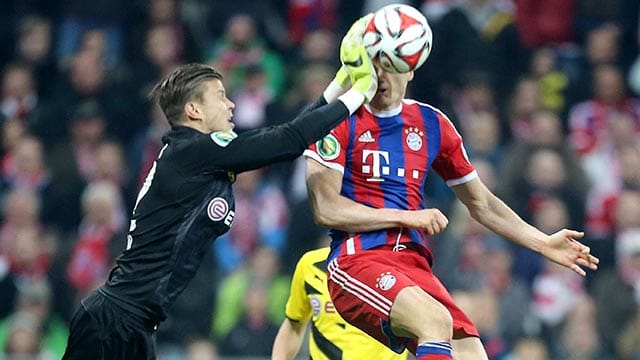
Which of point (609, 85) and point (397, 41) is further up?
point (397, 41)

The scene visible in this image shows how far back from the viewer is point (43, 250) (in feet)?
40.4

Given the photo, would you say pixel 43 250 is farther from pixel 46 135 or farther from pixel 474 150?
pixel 474 150

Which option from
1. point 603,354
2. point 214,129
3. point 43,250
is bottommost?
point 603,354

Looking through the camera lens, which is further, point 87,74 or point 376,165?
point 87,74

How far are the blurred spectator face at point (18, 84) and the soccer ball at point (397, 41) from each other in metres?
7.28

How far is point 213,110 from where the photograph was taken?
6.95 metres

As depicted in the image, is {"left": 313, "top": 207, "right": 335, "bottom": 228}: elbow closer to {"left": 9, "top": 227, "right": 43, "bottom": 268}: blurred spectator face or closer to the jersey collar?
the jersey collar

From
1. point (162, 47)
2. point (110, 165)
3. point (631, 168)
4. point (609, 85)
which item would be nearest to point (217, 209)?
point (110, 165)

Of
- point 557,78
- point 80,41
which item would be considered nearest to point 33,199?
point 80,41

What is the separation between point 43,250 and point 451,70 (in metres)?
3.96

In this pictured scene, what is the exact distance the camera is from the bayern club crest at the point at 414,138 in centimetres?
722

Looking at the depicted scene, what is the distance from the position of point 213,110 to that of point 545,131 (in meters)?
5.96

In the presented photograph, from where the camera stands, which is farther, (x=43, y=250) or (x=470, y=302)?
(x=43, y=250)

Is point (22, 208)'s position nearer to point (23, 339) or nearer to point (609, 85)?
point (23, 339)
